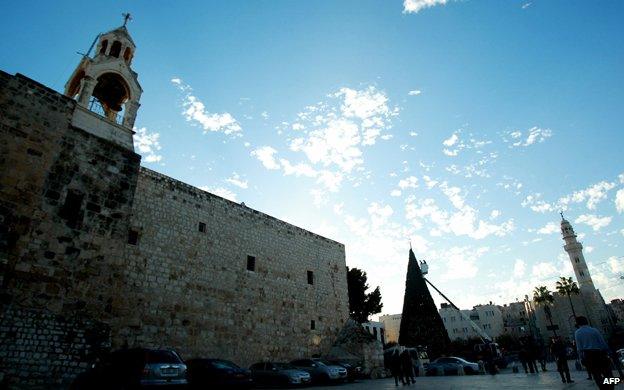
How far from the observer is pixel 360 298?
3030cm

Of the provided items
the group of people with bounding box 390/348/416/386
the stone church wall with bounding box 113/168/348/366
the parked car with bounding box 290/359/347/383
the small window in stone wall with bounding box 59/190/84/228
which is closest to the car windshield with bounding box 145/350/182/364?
the small window in stone wall with bounding box 59/190/84/228

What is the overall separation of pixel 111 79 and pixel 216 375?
11.5 metres

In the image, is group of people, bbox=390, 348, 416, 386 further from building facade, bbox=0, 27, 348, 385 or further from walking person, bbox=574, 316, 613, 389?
walking person, bbox=574, 316, 613, 389

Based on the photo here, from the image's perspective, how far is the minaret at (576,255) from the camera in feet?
206

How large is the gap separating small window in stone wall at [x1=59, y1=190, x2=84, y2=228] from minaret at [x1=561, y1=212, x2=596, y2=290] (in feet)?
258

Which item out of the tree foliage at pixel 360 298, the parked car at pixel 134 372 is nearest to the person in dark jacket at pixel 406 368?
the parked car at pixel 134 372

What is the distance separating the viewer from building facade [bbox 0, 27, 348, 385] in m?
8.29

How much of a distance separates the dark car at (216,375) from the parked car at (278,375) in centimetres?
246

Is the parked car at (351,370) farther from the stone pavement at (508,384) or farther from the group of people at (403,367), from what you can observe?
the group of people at (403,367)

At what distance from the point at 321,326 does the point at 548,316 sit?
57.7 meters

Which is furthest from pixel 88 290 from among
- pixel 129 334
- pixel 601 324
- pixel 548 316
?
pixel 601 324

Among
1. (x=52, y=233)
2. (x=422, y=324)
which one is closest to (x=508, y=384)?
(x=422, y=324)

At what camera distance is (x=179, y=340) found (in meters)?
13.5

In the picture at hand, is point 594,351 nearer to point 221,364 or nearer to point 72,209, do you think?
point 221,364
